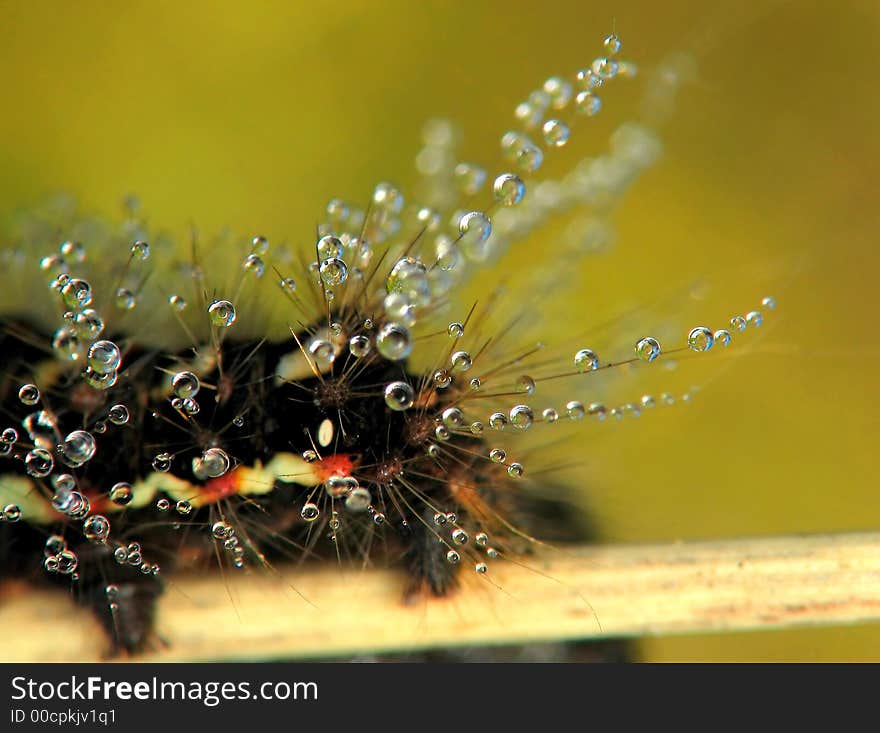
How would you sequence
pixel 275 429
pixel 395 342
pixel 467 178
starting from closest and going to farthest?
pixel 395 342
pixel 275 429
pixel 467 178

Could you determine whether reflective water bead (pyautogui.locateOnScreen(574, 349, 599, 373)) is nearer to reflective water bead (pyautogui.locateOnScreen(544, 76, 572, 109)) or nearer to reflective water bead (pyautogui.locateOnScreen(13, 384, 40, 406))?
reflective water bead (pyautogui.locateOnScreen(13, 384, 40, 406))

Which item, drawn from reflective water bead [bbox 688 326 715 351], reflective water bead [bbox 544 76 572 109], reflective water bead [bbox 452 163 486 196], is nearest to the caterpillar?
reflective water bead [bbox 688 326 715 351]

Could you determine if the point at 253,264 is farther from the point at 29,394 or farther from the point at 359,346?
the point at 29,394

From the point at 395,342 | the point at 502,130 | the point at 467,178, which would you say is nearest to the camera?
the point at 395,342

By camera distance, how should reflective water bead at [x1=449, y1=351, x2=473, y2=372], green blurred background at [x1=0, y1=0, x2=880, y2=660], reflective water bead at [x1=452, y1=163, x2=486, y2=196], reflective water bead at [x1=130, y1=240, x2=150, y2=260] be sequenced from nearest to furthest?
1. reflective water bead at [x1=449, y1=351, x2=473, y2=372]
2. reflective water bead at [x1=130, y1=240, x2=150, y2=260]
3. reflective water bead at [x1=452, y1=163, x2=486, y2=196]
4. green blurred background at [x1=0, y1=0, x2=880, y2=660]

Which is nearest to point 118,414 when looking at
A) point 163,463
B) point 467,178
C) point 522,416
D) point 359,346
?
point 163,463

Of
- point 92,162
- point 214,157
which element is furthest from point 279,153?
point 92,162
